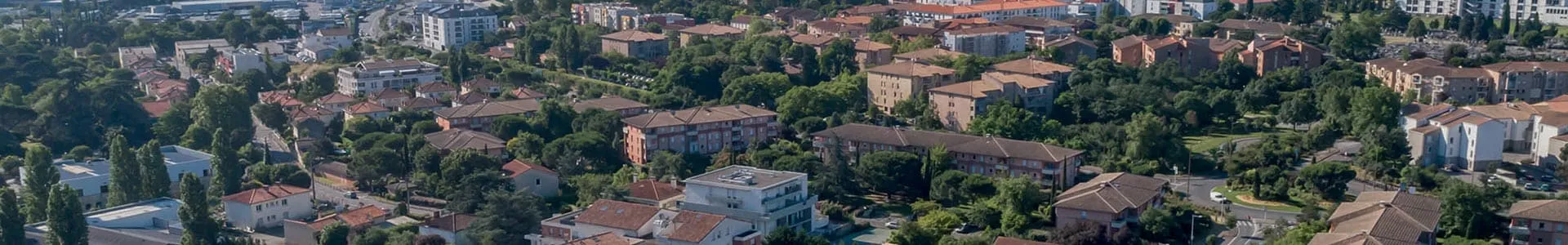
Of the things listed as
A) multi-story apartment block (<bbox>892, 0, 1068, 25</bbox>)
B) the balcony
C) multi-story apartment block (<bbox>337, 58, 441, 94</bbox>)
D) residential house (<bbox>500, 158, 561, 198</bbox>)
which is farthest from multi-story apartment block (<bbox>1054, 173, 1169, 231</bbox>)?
multi-story apartment block (<bbox>892, 0, 1068, 25</bbox>)

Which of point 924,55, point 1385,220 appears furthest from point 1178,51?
point 1385,220

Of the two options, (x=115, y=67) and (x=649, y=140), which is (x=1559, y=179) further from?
(x=115, y=67)

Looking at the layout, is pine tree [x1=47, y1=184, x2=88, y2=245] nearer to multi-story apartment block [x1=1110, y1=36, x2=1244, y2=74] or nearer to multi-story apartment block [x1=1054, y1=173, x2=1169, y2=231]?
multi-story apartment block [x1=1054, y1=173, x2=1169, y2=231]

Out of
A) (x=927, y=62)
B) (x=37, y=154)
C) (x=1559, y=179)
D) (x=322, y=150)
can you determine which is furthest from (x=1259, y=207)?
(x=37, y=154)

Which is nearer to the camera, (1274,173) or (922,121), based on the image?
(1274,173)

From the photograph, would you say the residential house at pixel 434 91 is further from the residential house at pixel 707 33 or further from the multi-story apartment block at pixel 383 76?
the residential house at pixel 707 33

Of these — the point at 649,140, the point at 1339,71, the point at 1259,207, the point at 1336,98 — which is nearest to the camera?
the point at 1259,207
